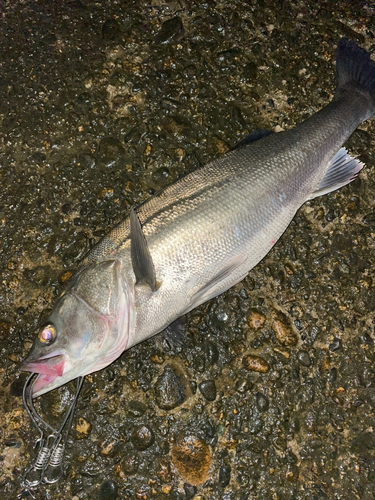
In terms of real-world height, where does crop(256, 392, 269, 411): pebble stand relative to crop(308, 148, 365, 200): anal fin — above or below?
below

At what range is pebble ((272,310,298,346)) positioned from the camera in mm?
3123

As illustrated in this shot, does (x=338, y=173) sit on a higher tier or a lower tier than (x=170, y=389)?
higher

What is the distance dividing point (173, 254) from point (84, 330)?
76 centimetres

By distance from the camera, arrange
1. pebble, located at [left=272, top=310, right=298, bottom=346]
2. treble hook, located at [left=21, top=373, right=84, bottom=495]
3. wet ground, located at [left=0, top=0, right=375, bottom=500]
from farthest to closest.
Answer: pebble, located at [left=272, top=310, right=298, bottom=346], wet ground, located at [left=0, top=0, right=375, bottom=500], treble hook, located at [left=21, top=373, right=84, bottom=495]

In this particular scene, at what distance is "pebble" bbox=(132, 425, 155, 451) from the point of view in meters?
2.88

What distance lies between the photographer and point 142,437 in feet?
9.46

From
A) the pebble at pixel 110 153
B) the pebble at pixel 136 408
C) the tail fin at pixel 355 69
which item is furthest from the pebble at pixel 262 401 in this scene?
the tail fin at pixel 355 69

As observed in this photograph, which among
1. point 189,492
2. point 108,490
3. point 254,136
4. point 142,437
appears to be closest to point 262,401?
point 189,492

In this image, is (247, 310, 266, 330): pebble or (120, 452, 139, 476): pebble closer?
(120, 452, 139, 476): pebble

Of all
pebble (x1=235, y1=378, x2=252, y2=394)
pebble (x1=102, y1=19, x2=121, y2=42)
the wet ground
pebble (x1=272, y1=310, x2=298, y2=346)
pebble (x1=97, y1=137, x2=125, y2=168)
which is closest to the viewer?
the wet ground

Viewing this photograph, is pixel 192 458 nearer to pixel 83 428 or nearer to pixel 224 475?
pixel 224 475

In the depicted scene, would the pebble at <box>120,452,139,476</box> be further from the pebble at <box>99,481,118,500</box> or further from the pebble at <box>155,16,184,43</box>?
the pebble at <box>155,16,184,43</box>

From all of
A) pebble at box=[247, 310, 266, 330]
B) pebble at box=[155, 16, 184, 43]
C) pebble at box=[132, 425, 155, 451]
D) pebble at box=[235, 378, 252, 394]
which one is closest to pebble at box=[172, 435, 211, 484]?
pebble at box=[132, 425, 155, 451]

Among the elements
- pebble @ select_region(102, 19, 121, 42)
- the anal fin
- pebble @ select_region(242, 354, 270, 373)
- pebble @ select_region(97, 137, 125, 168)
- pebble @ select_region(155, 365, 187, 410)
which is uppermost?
pebble @ select_region(102, 19, 121, 42)
